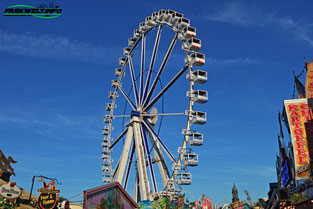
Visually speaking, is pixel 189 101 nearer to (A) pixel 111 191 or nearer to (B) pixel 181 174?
(B) pixel 181 174

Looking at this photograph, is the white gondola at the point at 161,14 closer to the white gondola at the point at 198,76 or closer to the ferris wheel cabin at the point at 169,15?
the ferris wheel cabin at the point at 169,15

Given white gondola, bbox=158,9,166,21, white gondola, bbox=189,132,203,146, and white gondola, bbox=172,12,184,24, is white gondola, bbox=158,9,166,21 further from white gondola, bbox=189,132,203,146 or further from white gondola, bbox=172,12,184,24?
white gondola, bbox=189,132,203,146

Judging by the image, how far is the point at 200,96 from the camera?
104 feet

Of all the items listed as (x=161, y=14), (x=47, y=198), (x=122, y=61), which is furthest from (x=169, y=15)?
(x=47, y=198)

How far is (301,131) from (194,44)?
40.3 feet

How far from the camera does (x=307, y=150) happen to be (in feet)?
84.6

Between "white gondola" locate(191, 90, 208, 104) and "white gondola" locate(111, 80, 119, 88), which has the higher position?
"white gondola" locate(111, 80, 119, 88)

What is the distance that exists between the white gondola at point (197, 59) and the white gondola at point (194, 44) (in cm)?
76

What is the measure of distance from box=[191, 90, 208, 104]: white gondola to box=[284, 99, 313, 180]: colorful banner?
275 inches

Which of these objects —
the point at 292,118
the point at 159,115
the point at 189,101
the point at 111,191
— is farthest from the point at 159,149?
the point at 292,118

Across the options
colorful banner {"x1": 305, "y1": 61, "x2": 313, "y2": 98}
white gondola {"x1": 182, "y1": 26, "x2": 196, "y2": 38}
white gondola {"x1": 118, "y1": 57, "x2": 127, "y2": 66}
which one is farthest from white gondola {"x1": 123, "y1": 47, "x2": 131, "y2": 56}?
colorful banner {"x1": 305, "y1": 61, "x2": 313, "y2": 98}

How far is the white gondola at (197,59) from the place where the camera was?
1282 inches

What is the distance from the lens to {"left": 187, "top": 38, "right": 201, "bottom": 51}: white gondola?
1310 inches

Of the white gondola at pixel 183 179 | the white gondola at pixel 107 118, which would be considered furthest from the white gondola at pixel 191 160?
the white gondola at pixel 107 118
